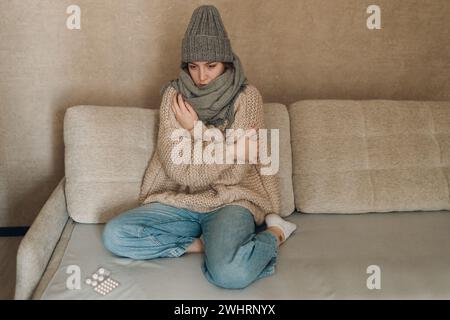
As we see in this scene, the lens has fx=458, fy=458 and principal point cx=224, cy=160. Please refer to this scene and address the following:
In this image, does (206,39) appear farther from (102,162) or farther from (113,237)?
(113,237)

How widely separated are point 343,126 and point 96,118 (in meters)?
0.98

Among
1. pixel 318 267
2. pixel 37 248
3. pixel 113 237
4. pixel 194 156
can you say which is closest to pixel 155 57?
pixel 194 156

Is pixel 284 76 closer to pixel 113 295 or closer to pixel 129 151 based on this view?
pixel 129 151

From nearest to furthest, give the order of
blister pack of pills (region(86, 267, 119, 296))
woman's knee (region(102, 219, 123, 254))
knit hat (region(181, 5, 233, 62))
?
1. blister pack of pills (region(86, 267, 119, 296))
2. woman's knee (region(102, 219, 123, 254))
3. knit hat (region(181, 5, 233, 62))

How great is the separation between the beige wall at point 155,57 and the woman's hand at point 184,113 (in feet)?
1.74

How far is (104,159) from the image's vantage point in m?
1.72

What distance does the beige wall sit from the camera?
80.2 inches

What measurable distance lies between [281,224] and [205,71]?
60 centimetres

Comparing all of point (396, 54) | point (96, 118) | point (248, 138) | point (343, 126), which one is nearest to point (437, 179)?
point (343, 126)

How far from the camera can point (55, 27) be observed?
6.62 feet

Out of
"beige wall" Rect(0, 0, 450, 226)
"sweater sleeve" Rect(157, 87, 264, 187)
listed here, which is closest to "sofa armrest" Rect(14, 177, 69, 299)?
"sweater sleeve" Rect(157, 87, 264, 187)

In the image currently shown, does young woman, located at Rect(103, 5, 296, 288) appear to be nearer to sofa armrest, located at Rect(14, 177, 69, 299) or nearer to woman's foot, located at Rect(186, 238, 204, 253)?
woman's foot, located at Rect(186, 238, 204, 253)

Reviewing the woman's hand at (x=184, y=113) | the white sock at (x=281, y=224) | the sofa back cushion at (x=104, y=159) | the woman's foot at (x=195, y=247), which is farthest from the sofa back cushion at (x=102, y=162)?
the white sock at (x=281, y=224)

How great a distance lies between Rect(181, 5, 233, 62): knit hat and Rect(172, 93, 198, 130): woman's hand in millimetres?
157
